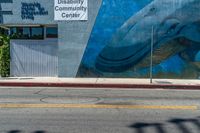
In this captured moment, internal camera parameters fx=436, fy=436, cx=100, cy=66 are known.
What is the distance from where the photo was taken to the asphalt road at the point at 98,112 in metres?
9.16

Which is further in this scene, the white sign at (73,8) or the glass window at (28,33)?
the glass window at (28,33)

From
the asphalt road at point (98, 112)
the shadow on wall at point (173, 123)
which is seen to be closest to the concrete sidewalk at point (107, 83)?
the asphalt road at point (98, 112)

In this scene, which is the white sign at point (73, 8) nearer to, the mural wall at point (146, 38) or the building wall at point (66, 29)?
the building wall at point (66, 29)

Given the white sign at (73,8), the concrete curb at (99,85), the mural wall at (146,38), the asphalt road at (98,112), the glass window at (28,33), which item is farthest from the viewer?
the glass window at (28,33)

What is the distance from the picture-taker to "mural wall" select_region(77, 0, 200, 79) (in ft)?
68.1

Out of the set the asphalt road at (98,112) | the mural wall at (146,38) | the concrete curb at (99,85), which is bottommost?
the concrete curb at (99,85)

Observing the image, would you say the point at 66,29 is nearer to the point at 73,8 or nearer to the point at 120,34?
the point at 73,8

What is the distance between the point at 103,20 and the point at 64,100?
8311 millimetres

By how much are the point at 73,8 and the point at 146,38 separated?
3.79 m

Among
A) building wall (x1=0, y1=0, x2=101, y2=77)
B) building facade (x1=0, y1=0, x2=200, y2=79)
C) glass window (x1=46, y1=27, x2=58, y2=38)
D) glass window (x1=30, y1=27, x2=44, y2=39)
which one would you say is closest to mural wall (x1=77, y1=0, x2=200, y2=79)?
building facade (x1=0, y1=0, x2=200, y2=79)

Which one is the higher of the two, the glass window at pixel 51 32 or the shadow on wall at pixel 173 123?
the glass window at pixel 51 32

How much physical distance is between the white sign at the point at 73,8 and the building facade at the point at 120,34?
48 mm

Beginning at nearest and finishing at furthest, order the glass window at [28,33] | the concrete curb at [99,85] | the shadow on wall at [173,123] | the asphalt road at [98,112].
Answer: the shadow on wall at [173,123]
the asphalt road at [98,112]
the concrete curb at [99,85]
the glass window at [28,33]

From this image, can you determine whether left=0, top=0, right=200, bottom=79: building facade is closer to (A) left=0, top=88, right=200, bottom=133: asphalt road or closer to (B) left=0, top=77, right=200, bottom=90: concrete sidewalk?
(B) left=0, top=77, right=200, bottom=90: concrete sidewalk
